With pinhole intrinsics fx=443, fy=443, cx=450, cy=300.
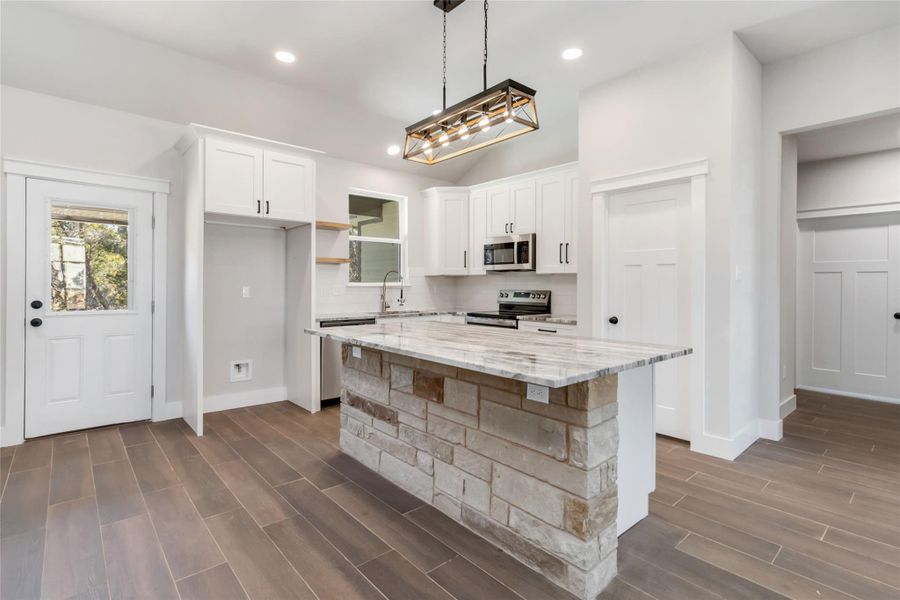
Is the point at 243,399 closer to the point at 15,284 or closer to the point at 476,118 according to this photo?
the point at 15,284

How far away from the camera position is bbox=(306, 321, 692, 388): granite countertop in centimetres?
152

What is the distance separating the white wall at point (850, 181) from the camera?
4480mm

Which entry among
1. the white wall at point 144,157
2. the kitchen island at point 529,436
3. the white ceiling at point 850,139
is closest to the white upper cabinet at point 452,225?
the white wall at point 144,157

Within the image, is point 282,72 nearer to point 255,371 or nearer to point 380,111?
point 380,111

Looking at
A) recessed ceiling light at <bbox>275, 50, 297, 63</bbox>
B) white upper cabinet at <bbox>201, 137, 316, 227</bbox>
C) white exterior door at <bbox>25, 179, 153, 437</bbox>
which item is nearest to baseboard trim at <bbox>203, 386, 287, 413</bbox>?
white exterior door at <bbox>25, 179, 153, 437</bbox>

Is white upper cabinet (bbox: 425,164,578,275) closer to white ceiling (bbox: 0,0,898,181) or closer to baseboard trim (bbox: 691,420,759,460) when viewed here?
white ceiling (bbox: 0,0,898,181)

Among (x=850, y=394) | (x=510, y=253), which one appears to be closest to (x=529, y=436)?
(x=510, y=253)

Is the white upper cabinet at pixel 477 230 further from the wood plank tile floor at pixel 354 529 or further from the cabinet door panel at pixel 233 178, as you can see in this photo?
the wood plank tile floor at pixel 354 529

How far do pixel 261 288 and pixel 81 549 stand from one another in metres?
2.77

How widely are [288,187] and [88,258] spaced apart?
170 centimetres

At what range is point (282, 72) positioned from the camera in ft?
12.2

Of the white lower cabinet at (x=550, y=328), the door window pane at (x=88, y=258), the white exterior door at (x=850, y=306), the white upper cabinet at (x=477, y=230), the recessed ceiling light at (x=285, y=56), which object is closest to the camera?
the recessed ceiling light at (x=285, y=56)

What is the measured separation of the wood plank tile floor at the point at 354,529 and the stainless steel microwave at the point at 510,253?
2.24m

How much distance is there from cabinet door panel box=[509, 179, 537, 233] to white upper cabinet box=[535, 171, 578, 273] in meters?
0.08
